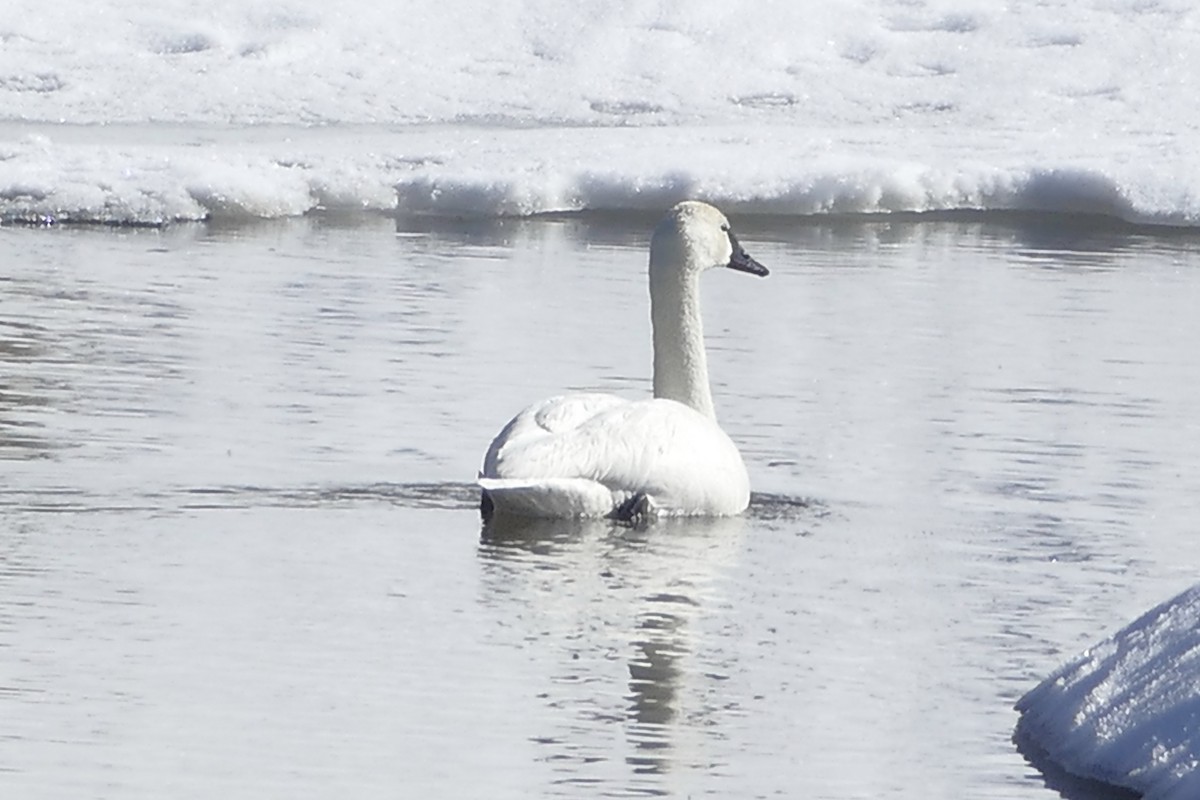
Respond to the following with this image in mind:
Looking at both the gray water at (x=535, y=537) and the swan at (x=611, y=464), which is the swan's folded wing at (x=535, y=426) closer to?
the swan at (x=611, y=464)

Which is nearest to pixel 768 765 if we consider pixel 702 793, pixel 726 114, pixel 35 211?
pixel 702 793

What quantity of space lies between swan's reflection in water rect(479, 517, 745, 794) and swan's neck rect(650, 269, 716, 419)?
110 centimetres

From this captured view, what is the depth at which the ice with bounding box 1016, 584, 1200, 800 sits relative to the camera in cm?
468

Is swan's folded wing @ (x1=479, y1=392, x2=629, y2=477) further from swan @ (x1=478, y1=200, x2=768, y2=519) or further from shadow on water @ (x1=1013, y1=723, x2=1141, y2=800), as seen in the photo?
shadow on water @ (x1=1013, y1=723, x2=1141, y2=800)

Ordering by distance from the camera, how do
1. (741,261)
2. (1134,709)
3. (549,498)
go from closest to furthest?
(1134,709) < (549,498) < (741,261)

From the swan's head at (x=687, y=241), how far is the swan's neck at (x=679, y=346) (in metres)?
0.06

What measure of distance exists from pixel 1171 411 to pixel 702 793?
5359 mm

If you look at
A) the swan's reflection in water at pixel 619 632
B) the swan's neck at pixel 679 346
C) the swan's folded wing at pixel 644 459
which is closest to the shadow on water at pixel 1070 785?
the swan's reflection in water at pixel 619 632

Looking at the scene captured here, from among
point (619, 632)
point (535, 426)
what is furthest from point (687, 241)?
point (619, 632)

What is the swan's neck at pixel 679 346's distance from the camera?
8938 mm

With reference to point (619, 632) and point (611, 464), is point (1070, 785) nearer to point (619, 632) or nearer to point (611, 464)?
point (619, 632)

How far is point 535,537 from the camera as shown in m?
7.47

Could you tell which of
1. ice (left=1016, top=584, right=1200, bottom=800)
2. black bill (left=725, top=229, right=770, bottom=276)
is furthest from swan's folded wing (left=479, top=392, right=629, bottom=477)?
ice (left=1016, top=584, right=1200, bottom=800)

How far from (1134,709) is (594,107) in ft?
52.0
